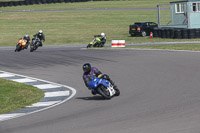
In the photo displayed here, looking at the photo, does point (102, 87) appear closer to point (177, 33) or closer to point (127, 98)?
point (127, 98)

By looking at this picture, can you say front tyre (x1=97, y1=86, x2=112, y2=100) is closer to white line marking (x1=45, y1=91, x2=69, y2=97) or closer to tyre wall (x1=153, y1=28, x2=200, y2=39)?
white line marking (x1=45, y1=91, x2=69, y2=97)

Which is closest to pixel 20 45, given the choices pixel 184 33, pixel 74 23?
pixel 184 33

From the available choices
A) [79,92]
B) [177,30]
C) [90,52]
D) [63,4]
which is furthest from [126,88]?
[63,4]

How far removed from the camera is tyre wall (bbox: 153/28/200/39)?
114 feet

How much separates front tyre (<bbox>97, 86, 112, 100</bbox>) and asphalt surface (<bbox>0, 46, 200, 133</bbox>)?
16 centimetres

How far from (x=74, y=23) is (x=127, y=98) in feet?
131

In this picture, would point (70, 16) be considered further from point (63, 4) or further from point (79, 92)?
point (79, 92)

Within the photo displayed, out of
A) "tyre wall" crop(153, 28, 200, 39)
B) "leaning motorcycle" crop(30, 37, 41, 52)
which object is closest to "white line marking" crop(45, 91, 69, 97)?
"leaning motorcycle" crop(30, 37, 41, 52)

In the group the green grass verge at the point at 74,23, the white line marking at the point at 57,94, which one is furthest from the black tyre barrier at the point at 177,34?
the white line marking at the point at 57,94

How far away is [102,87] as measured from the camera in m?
13.2

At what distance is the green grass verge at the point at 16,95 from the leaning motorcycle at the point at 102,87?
180 centimetres

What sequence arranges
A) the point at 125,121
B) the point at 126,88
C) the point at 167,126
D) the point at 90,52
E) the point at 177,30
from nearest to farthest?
1. the point at 167,126
2. the point at 125,121
3. the point at 126,88
4. the point at 90,52
5. the point at 177,30

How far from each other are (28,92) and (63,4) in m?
54.9

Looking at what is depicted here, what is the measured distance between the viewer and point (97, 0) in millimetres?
73188
